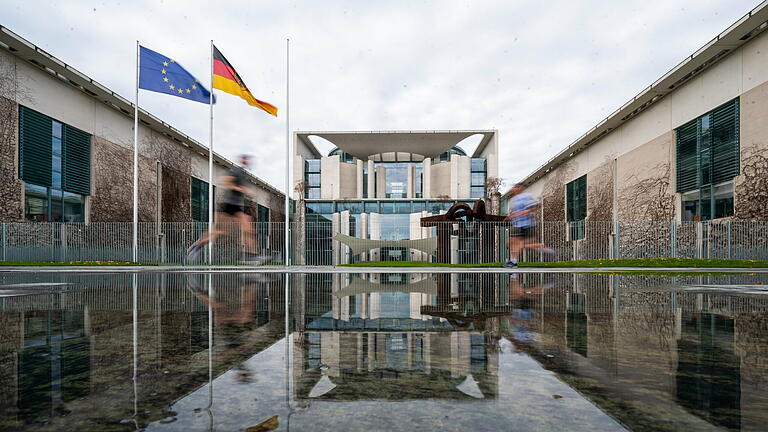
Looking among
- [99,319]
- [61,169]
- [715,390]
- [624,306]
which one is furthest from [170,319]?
[61,169]

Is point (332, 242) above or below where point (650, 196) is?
below

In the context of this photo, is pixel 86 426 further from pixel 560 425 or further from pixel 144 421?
pixel 560 425

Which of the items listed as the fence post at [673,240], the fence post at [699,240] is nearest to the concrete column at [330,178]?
the fence post at [673,240]

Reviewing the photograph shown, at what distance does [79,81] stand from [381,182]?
36.4 meters

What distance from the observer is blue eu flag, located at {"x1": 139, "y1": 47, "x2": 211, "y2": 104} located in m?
20.9

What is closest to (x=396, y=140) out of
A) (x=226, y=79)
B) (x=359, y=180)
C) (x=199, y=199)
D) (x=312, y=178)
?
(x=359, y=180)

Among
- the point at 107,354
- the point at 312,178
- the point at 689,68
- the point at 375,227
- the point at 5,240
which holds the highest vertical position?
the point at 689,68

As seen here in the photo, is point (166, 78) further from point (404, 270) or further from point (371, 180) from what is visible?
point (371, 180)

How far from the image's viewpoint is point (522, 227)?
24.2 m

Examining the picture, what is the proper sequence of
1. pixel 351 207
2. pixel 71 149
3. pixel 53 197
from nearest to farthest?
pixel 53 197
pixel 71 149
pixel 351 207

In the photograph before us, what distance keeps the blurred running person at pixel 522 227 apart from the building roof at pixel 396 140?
79.6 ft

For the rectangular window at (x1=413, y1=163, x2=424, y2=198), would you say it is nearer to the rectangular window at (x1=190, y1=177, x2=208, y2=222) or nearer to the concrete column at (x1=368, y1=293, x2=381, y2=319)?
the rectangular window at (x1=190, y1=177, x2=208, y2=222)

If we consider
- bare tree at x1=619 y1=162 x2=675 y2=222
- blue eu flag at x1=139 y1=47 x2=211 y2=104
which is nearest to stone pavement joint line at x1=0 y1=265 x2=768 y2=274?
blue eu flag at x1=139 y1=47 x2=211 y2=104

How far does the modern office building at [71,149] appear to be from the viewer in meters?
23.0
